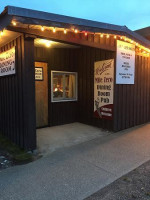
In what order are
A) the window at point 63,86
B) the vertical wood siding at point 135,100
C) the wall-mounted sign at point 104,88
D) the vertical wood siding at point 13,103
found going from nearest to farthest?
the vertical wood siding at point 13,103, the wall-mounted sign at point 104,88, the vertical wood siding at point 135,100, the window at point 63,86

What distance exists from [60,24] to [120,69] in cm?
280

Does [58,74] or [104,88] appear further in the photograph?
[58,74]

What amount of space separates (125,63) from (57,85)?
2513 mm

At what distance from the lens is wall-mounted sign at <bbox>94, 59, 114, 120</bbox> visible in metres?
5.44

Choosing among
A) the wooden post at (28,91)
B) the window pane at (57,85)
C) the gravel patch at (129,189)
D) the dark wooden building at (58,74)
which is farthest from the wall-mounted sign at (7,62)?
the gravel patch at (129,189)

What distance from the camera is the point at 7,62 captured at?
4.44m

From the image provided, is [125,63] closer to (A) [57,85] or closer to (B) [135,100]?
(B) [135,100]

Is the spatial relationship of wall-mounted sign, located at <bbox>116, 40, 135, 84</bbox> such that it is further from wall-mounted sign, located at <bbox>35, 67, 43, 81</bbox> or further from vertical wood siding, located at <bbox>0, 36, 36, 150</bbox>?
vertical wood siding, located at <bbox>0, 36, 36, 150</bbox>

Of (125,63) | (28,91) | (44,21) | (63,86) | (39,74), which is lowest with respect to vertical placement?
(28,91)

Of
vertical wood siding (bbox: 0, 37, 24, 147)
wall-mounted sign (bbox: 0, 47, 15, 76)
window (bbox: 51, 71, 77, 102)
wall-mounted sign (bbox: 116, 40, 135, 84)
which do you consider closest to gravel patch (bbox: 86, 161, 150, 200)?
vertical wood siding (bbox: 0, 37, 24, 147)

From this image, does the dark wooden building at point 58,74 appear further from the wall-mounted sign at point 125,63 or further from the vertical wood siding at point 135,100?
the wall-mounted sign at point 125,63

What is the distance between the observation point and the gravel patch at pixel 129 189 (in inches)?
94.6

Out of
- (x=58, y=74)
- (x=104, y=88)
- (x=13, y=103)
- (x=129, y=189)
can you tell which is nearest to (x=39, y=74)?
(x=58, y=74)

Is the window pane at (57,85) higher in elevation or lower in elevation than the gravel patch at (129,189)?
higher
